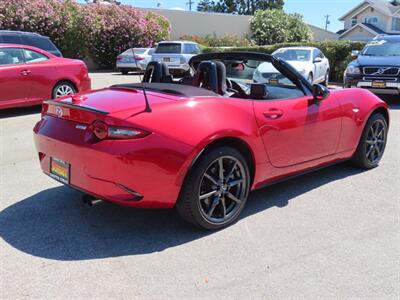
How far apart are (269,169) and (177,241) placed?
1107mm

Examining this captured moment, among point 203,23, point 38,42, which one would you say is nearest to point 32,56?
point 38,42

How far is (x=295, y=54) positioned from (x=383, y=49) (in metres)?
3.91

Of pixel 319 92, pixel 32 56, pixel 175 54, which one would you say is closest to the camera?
pixel 319 92

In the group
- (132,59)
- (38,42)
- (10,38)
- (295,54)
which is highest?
(10,38)

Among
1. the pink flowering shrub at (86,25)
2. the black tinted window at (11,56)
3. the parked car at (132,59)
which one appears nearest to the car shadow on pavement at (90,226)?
the black tinted window at (11,56)

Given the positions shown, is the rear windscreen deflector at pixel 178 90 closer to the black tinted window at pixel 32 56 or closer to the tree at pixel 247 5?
the black tinted window at pixel 32 56

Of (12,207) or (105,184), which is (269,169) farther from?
(12,207)

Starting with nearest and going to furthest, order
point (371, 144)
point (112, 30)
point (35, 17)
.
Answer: point (371, 144), point (35, 17), point (112, 30)

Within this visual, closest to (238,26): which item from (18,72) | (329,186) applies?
(18,72)

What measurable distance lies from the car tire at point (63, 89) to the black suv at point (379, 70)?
688cm

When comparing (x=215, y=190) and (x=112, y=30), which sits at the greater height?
(x=112, y=30)

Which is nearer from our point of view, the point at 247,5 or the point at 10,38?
the point at 10,38

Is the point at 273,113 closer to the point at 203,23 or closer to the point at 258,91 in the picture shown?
the point at 258,91

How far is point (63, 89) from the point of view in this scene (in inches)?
377
